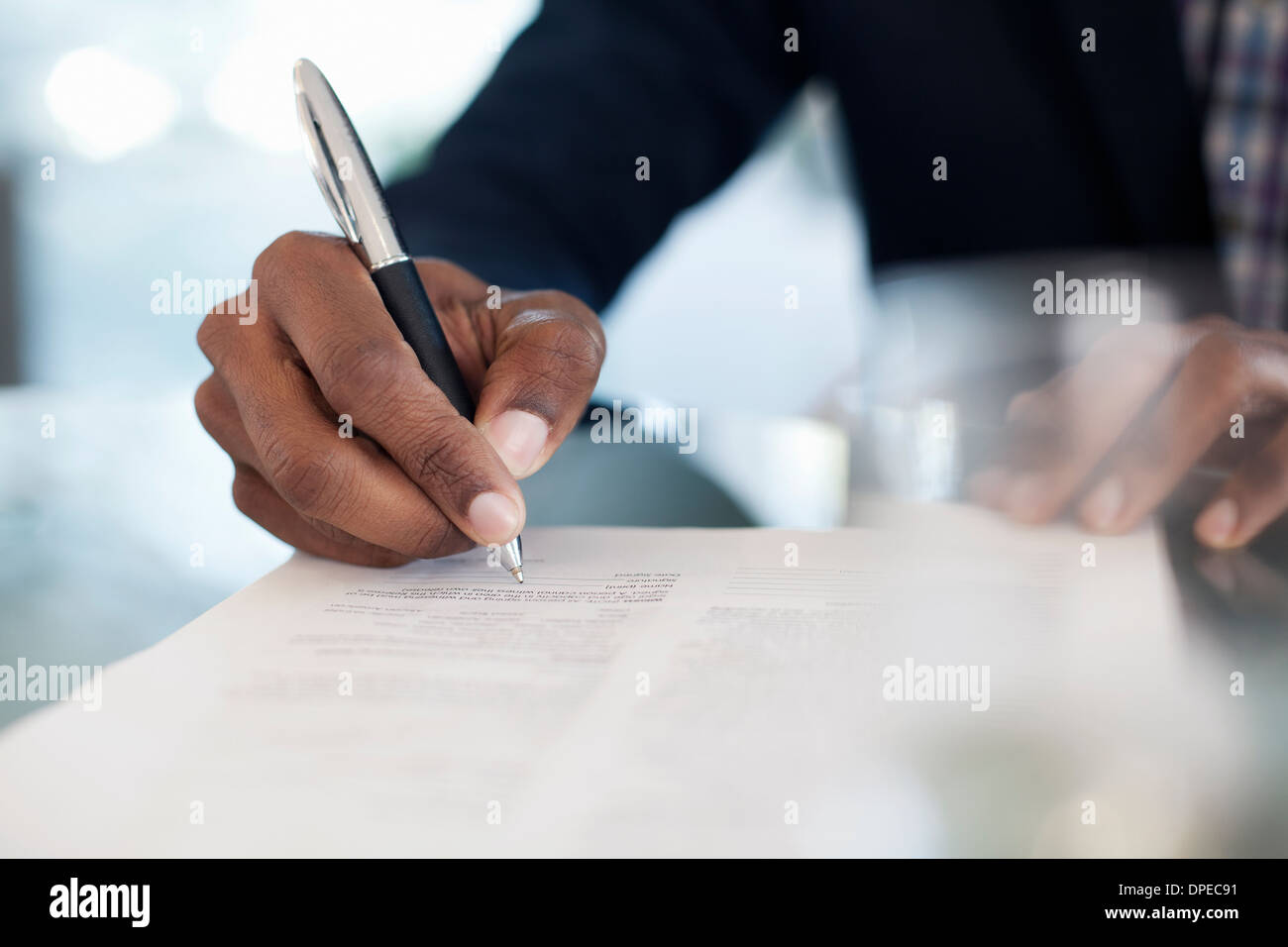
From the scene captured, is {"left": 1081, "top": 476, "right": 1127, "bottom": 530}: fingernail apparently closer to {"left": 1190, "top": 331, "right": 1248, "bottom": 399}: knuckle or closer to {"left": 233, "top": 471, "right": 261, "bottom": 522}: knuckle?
{"left": 1190, "top": 331, "right": 1248, "bottom": 399}: knuckle

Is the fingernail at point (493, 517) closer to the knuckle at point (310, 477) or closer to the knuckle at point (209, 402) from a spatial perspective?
the knuckle at point (310, 477)

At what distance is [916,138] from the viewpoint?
114 centimetres

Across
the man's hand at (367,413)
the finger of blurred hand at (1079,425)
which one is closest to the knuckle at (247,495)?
the man's hand at (367,413)

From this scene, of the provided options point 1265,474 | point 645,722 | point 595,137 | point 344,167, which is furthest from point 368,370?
point 595,137

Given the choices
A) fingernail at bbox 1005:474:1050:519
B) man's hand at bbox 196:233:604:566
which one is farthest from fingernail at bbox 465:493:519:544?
fingernail at bbox 1005:474:1050:519

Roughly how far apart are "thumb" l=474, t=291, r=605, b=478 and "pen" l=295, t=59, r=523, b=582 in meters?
0.02

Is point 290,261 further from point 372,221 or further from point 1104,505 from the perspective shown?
point 1104,505

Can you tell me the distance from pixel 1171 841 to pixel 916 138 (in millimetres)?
1024

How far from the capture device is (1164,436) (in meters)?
0.53

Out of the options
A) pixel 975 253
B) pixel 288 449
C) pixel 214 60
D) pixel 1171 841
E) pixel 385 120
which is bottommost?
pixel 1171 841

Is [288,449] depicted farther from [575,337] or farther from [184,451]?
[184,451]

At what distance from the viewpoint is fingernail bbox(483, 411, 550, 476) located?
0.46 meters

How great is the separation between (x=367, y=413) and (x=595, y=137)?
68cm
